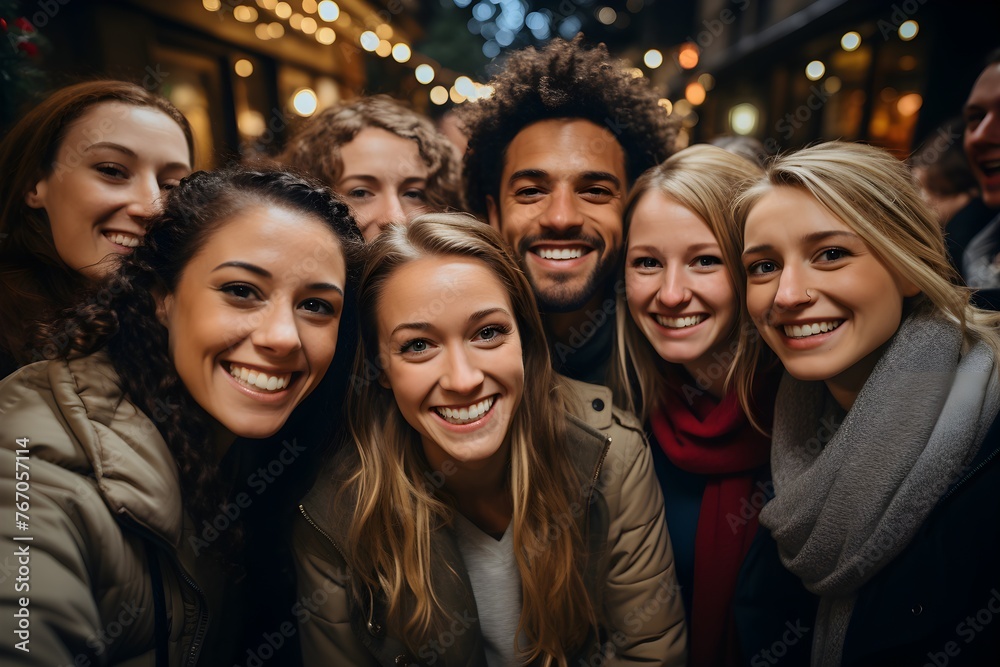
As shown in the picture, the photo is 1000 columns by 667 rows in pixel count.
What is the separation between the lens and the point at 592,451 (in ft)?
5.57

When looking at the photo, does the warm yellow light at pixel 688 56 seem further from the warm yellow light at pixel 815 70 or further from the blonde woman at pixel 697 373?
the blonde woman at pixel 697 373

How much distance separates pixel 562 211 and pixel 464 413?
0.83m

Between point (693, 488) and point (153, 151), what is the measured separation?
1969mm

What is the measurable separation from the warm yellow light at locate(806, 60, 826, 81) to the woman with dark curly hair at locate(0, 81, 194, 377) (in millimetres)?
2470

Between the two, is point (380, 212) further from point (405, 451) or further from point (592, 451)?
point (592, 451)

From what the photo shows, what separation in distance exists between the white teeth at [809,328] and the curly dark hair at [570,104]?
927 millimetres

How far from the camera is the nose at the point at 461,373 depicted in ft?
4.70

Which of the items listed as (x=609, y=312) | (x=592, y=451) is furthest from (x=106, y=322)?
(x=609, y=312)

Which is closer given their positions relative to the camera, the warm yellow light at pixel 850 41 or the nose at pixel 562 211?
the nose at pixel 562 211

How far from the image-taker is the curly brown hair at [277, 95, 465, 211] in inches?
85.4

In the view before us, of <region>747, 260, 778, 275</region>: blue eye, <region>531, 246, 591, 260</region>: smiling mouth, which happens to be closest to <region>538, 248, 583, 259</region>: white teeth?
<region>531, 246, 591, 260</region>: smiling mouth

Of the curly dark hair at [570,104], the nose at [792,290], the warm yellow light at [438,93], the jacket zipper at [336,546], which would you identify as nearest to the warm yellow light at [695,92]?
the curly dark hair at [570,104]

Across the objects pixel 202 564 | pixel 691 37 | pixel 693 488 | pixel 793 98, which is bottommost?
pixel 202 564

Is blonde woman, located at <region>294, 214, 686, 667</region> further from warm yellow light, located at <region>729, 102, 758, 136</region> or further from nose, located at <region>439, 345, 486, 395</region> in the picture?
warm yellow light, located at <region>729, 102, 758, 136</region>
